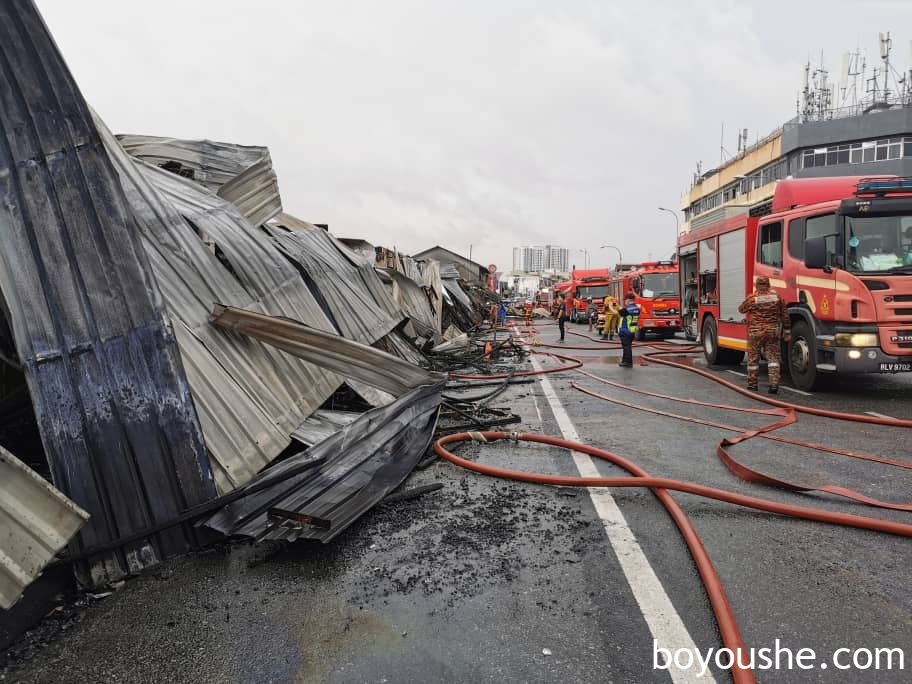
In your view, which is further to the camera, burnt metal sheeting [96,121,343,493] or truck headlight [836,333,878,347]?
truck headlight [836,333,878,347]

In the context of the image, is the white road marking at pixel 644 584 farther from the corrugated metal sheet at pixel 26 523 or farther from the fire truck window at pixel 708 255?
the fire truck window at pixel 708 255

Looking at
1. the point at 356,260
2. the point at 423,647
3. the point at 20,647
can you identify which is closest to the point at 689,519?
the point at 423,647

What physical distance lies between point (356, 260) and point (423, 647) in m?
8.46

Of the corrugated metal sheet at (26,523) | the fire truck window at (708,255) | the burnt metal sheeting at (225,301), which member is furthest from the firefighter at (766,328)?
the corrugated metal sheet at (26,523)

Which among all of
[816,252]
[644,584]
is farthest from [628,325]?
[644,584]

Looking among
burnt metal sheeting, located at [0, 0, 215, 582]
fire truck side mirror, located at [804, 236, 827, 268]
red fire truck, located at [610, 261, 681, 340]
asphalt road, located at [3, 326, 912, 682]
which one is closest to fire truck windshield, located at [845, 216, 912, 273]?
fire truck side mirror, located at [804, 236, 827, 268]

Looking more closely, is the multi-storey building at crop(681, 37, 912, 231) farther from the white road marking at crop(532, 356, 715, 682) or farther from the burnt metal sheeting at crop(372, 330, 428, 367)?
the white road marking at crop(532, 356, 715, 682)

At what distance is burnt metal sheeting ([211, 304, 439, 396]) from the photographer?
486cm

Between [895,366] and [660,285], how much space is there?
13.4 metres

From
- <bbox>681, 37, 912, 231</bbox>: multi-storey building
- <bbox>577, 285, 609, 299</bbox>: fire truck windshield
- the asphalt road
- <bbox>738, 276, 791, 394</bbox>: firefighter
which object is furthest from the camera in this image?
<bbox>681, 37, 912, 231</bbox>: multi-storey building

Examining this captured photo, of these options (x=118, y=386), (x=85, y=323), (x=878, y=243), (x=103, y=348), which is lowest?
(x=118, y=386)

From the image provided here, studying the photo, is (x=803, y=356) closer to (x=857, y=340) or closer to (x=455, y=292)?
(x=857, y=340)

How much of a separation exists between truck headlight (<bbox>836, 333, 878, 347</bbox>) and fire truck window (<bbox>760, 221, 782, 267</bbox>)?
199cm

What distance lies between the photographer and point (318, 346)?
16.8ft
